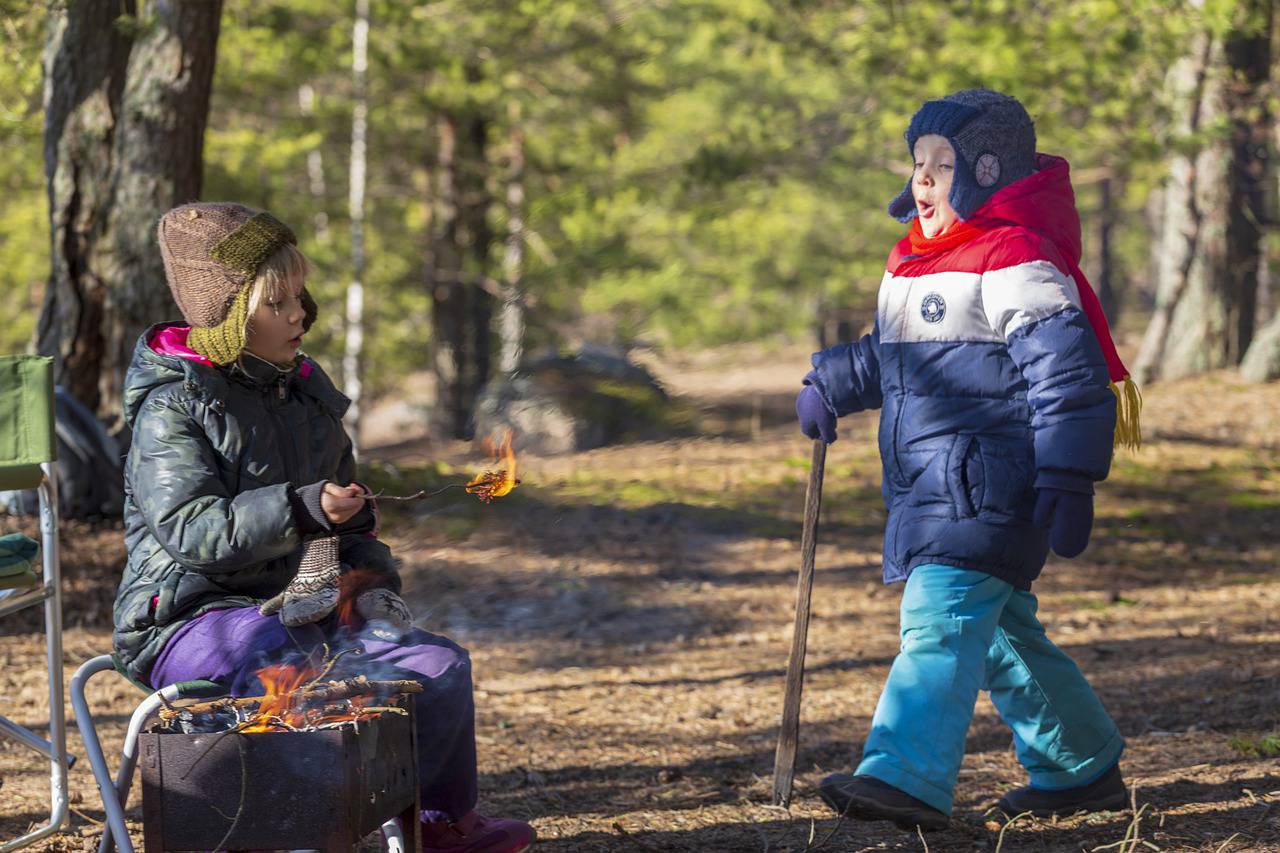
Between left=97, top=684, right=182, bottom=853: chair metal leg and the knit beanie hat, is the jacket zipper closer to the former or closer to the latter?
the knit beanie hat

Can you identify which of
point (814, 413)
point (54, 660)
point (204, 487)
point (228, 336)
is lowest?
point (54, 660)

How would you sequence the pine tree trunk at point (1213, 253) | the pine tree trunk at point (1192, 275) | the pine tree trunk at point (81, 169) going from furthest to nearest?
the pine tree trunk at point (1192, 275) → the pine tree trunk at point (1213, 253) → the pine tree trunk at point (81, 169)

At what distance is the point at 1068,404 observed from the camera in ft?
11.7

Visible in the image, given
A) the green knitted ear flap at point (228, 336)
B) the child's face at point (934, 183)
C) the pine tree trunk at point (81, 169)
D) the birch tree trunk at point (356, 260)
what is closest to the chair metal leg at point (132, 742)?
the green knitted ear flap at point (228, 336)

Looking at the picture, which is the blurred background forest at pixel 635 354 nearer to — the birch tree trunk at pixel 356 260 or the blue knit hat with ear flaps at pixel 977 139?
the birch tree trunk at pixel 356 260

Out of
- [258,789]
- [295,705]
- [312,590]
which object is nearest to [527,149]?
[312,590]

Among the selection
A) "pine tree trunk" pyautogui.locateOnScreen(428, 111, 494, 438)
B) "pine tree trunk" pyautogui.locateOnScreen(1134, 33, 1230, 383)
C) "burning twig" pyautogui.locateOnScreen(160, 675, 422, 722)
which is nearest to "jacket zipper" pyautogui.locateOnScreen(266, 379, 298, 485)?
"burning twig" pyautogui.locateOnScreen(160, 675, 422, 722)

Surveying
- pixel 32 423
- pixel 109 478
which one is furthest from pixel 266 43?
pixel 32 423

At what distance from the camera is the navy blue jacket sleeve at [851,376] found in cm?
416

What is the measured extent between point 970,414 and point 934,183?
0.67m

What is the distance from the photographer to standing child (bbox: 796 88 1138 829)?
3600 mm

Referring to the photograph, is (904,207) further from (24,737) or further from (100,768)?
(24,737)

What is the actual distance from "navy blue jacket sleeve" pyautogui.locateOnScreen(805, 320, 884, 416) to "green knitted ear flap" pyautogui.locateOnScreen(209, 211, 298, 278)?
1.69 metres

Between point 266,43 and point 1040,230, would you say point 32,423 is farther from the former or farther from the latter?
point 266,43
